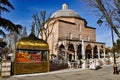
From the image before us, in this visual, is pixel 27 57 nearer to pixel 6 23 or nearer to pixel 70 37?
pixel 6 23

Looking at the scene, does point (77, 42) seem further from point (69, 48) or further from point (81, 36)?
point (81, 36)

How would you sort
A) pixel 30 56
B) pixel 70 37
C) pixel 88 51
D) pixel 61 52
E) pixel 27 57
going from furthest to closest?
1. pixel 70 37
2. pixel 88 51
3. pixel 61 52
4. pixel 30 56
5. pixel 27 57

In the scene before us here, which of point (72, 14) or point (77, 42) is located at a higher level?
point (72, 14)

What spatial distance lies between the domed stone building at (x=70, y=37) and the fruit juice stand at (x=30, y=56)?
1674 centimetres

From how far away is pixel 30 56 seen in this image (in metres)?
13.8

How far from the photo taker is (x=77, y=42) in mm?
33719

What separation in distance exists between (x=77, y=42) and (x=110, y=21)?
2316 centimetres

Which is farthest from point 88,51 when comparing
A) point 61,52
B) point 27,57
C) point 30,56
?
point 27,57

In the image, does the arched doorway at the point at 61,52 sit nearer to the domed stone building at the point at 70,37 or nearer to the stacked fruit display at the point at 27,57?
the domed stone building at the point at 70,37

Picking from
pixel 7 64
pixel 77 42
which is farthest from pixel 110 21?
pixel 77 42

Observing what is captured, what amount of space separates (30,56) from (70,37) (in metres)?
24.8

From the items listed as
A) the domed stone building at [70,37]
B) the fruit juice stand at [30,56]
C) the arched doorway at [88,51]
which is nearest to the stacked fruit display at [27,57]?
the fruit juice stand at [30,56]

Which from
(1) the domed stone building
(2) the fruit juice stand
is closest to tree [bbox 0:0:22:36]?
(2) the fruit juice stand

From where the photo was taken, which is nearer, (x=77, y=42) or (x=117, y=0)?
(x=117, y=0)
